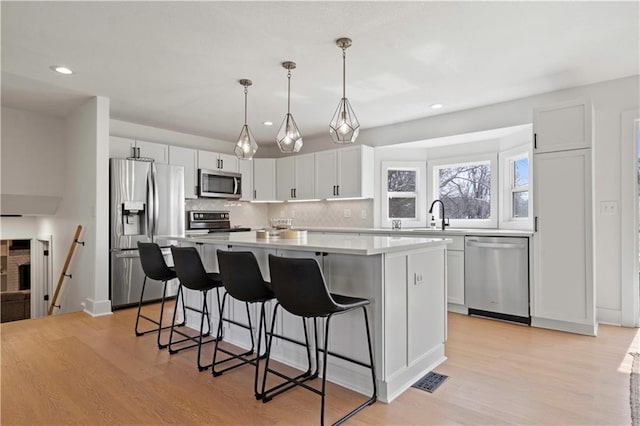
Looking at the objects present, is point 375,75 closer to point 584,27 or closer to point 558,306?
point 584,27

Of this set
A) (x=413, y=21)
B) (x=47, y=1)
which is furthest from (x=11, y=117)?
(x=413, y=21)

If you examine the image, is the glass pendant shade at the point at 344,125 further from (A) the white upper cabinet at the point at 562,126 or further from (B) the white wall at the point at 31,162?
(B) the white wall at the point at 31,162

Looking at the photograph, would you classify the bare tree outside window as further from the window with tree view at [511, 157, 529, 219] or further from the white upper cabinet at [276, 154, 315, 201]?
the white upper cabinet at [276, 154, 315, 201]

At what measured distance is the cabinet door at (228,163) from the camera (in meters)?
5.91

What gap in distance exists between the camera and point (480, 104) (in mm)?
4297

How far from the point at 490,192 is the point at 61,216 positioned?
18.9 feet

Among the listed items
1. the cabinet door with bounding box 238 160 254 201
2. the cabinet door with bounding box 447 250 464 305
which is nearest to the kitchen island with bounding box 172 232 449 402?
the cabinet door with bounding box 447 250 464 305

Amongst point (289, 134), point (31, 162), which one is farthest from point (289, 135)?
point (31, 162)

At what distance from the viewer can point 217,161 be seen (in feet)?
19.2

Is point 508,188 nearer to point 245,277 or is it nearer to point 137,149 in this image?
point 245,277

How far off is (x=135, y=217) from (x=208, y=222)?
145 cm

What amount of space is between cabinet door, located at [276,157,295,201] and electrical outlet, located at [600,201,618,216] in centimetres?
414

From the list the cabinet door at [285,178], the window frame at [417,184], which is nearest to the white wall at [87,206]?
the cabinet door at [285,178]

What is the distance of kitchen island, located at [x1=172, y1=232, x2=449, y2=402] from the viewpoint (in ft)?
7.04
